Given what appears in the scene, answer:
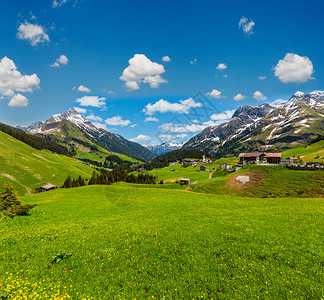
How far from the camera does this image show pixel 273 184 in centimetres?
4697

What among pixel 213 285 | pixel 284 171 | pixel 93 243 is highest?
pixel 284 171

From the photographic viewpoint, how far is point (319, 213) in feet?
64.8

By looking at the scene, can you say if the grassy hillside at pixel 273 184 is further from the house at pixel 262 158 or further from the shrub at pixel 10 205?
the shrub at pixel 10 205

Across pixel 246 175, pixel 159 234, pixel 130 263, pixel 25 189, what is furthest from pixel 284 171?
pixel 25 189

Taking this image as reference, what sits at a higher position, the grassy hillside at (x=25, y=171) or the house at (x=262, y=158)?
the house at (x=262, y=158)

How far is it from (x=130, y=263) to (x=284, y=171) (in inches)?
2309

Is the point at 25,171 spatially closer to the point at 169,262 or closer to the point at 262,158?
the point at 169,262

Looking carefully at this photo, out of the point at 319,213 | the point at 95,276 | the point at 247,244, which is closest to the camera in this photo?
the point at 95,276

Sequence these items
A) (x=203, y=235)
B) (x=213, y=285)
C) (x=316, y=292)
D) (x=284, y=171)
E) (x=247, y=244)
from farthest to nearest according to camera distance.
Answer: (x=284, y=171), (x=203, y=235), (x=247, y=244), (x=213, y=285), (x=316, y=292)

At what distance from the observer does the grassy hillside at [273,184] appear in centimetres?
4212

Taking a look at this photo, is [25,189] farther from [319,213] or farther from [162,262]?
[319,213]

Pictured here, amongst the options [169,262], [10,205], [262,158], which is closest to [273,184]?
[262,158]

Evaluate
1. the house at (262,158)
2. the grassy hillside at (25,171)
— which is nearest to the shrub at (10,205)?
the house at (262,158)

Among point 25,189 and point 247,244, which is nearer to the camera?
point 247,244
